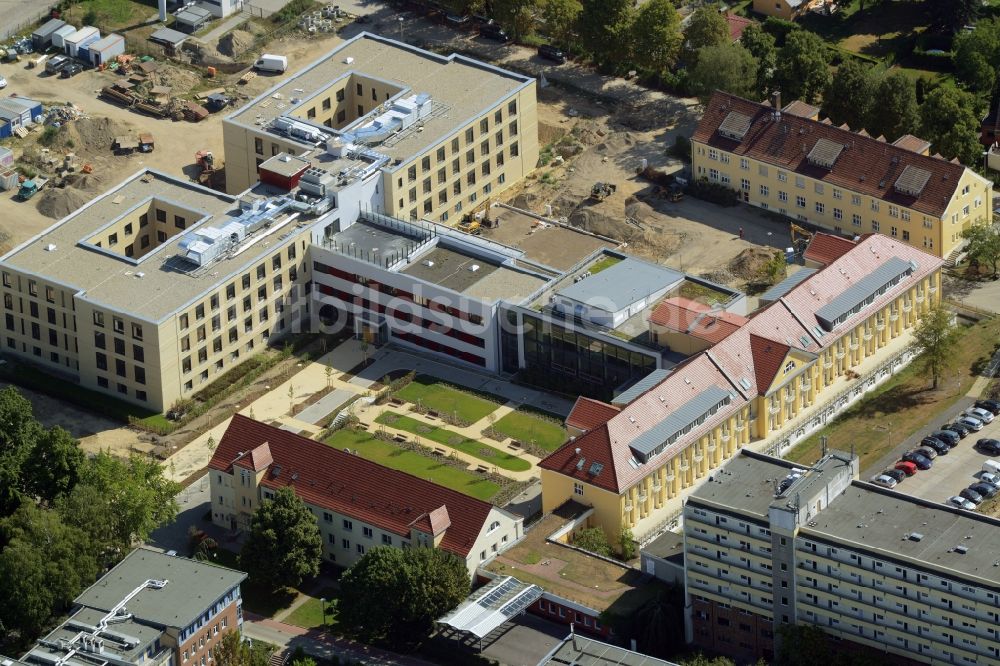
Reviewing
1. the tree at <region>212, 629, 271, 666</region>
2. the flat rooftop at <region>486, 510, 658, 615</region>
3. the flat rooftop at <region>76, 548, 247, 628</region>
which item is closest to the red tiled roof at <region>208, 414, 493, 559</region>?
the flat rooftop at <region>486, 510, 658, 615</region>

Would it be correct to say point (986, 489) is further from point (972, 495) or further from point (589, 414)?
point (589, 414)

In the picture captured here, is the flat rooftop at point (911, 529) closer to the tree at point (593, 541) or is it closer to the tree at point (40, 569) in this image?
the tree at point (593, 541)

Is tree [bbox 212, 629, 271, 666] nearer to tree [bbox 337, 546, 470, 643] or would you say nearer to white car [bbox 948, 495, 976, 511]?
tree [bbox 337, 546, 470, 643]

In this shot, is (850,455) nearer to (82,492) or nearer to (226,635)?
(226,635)

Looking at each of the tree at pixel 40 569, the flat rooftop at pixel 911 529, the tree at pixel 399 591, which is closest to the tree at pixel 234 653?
the tree at pixel 399 591

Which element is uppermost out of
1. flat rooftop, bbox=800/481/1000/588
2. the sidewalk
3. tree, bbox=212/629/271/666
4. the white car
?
flat rooftop, bbox=800/481/1000/588
